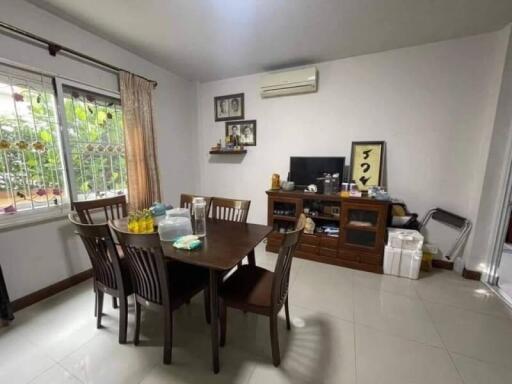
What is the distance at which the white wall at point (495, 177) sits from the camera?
2.03 m

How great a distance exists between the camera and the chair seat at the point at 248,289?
1.34 metres

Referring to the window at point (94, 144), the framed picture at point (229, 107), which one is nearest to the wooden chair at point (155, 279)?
the window at point (94, 144)

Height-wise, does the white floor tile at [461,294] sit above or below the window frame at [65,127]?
below

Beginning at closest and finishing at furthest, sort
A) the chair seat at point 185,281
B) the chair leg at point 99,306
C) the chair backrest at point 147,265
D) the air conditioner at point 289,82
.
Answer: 1. the chair backrest at point 147,265
2. the chair seat at point 185,281
3. the chair leg at point 99,306
4. the air conditioner at point 289,82

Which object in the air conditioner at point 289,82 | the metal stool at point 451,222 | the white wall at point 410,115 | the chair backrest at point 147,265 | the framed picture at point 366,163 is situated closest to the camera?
Result: the chair backrest at point 147,265

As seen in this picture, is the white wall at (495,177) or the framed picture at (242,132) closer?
the white wall at (495,177)

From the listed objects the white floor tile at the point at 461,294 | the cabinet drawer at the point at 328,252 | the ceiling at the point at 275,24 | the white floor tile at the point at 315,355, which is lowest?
the white floor tile at the point at 315,355

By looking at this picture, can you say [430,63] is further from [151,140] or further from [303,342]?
[151,140]

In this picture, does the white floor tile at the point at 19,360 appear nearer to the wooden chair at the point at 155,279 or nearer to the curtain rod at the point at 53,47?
the wooden chair at the point at 155,279

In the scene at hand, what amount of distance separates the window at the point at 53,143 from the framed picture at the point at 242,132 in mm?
1479

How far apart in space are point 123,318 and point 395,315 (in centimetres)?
209

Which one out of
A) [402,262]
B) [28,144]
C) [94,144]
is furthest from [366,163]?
[28,144]

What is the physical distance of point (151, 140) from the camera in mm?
2764

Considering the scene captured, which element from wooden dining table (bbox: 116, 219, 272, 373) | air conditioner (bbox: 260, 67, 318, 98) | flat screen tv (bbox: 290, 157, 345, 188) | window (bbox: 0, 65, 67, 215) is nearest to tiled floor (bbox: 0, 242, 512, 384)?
wooden dining table (bbox: 116, 219, 272, 373)
